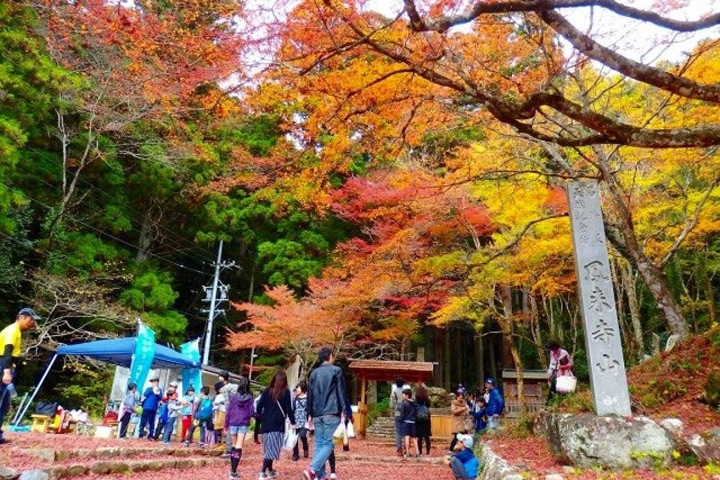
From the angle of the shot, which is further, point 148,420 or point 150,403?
point 148,420

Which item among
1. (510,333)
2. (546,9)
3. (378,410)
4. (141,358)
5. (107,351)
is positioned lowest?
(378,410)

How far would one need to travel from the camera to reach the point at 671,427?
5020mm

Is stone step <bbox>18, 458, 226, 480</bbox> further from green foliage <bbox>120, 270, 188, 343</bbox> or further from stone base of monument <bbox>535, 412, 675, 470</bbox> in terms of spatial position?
green foliage <bbox>120, 270, 188, 343</bbox>

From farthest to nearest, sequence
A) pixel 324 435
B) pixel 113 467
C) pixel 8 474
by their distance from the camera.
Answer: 1. pixel 113 467
2. pixel 324 435
3. pixel 8 474

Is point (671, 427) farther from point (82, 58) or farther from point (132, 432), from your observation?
point (82, 58)

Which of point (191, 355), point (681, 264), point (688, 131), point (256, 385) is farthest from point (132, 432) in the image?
point (681, 264)

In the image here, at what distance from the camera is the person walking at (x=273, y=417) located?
6047 mm

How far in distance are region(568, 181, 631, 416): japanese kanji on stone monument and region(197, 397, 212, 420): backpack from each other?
23.2 feet

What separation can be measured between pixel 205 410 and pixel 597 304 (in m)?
7.38

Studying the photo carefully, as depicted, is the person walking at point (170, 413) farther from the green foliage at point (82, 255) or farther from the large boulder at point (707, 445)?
the large boulder at point (707, 445)

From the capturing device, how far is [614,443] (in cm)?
496

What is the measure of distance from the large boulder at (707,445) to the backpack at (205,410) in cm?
795

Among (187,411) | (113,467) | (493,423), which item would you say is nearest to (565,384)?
(493,423)

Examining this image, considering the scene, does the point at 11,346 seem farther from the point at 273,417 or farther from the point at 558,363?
the point at 558,363
